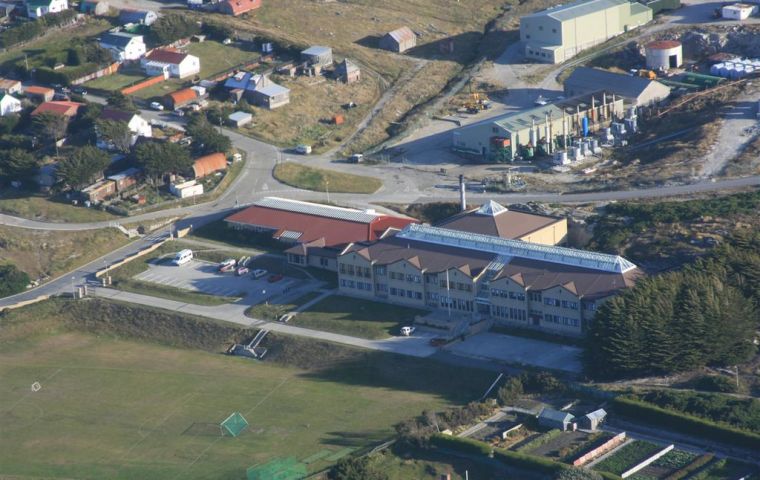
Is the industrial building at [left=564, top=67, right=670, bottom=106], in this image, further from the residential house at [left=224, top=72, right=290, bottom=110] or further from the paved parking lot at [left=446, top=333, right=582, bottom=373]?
the paved parking lot at [left=446, top=333, right=582, bottom=373]

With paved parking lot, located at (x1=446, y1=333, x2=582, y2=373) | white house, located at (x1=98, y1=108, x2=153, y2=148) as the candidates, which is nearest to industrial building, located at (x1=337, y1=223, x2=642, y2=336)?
paved parking lot, located at (x1=446, y1=333, x2=582, y2=373)

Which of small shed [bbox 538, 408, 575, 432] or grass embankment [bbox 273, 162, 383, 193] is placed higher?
grass embankment [bbox 273, 162, 383, 193]

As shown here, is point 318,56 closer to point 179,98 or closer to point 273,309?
point 179,98

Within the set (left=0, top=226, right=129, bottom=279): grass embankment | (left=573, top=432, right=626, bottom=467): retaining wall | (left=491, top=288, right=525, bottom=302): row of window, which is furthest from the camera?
(left=0, top=226, right=129, bottom=279): grass embankment

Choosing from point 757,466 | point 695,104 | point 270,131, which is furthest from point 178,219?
point 757,466

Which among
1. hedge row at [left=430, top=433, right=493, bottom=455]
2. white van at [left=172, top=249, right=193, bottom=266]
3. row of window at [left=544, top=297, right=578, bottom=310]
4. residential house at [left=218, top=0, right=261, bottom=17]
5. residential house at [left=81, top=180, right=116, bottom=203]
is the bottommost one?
hedge row at [left=430, top=433, right=493, bottom=455]

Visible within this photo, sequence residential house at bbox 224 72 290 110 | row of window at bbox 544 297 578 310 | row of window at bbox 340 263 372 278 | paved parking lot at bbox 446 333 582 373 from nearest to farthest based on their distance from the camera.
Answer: paved parking lot at bbox 446 333 582 373 → row of window at bbox 544 297 578 310 → row of window at bbox 340 263 372 278 → residential house at bbox 224 72 290 110
